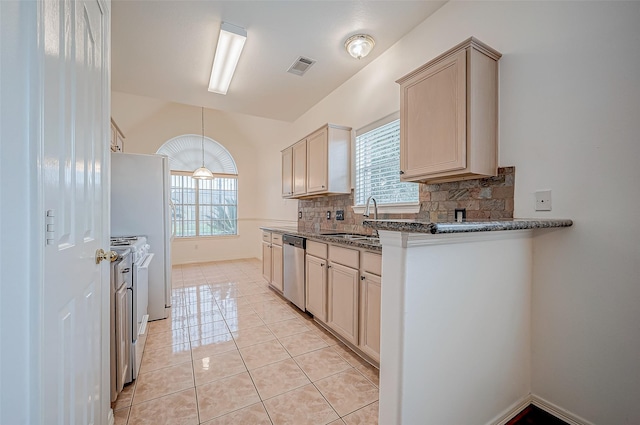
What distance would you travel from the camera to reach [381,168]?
2.81 meters

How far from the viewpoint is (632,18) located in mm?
1248

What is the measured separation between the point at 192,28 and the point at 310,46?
106cm

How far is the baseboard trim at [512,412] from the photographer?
55.1 inches

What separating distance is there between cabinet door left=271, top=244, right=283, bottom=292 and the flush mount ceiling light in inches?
94.2

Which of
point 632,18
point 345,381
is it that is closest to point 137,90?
point 345,381

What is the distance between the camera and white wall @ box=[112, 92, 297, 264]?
5.27 m

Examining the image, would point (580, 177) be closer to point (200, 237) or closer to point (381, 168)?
point (381, 168)

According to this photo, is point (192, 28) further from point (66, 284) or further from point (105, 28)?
point (66, 284)

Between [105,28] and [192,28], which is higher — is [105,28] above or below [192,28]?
below

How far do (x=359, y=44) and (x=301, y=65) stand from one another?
749 mm

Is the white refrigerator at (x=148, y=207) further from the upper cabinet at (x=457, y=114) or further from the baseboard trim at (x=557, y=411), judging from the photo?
the baseboard trim at (x=557, y=411)

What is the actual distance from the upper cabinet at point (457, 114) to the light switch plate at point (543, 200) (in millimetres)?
287

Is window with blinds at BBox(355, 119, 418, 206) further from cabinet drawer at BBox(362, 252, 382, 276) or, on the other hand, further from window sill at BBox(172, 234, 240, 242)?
window sill at BBox(172, 234, 240, 242)

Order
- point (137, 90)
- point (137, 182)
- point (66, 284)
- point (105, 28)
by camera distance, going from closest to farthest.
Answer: point (66, 284)
point (105, 28)
point (137, 182)
point (137, 90)
